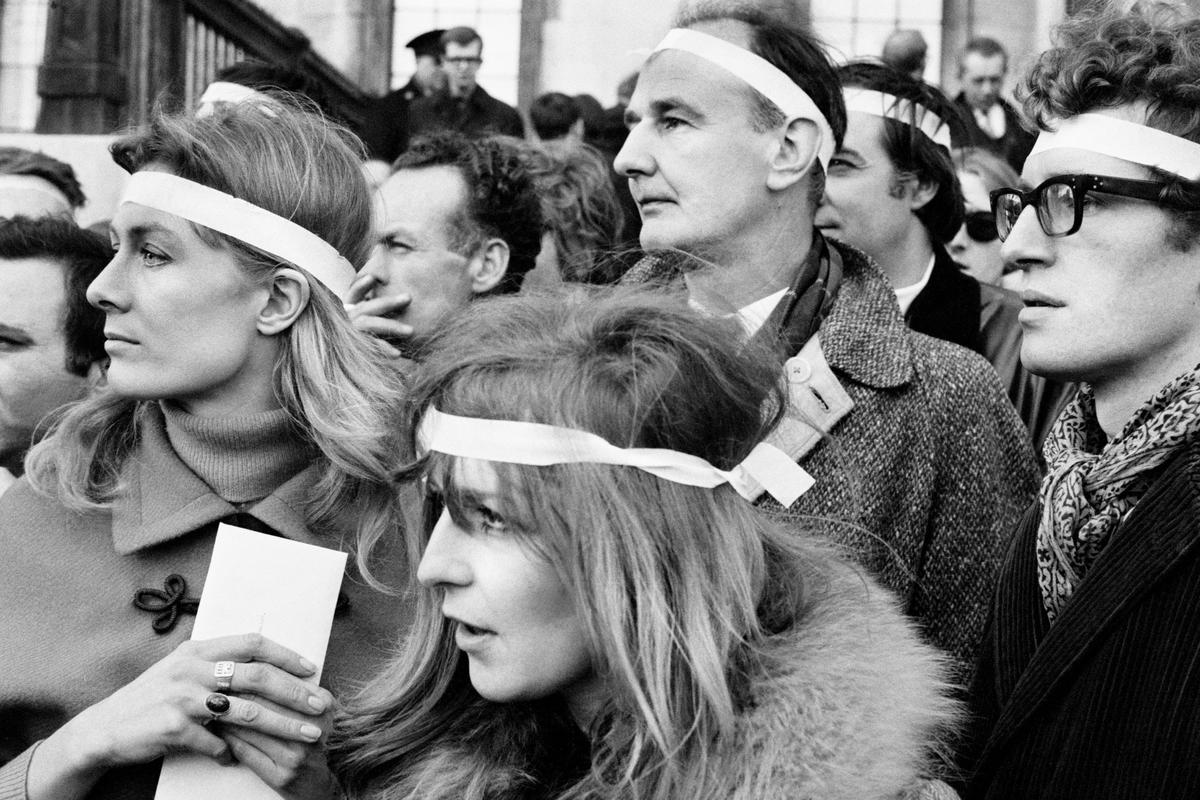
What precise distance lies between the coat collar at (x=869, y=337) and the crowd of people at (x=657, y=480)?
0.4 inches

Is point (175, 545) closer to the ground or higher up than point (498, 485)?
closer to the ground

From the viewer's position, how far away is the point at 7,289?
4270mm

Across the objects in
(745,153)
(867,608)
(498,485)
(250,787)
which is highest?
(745,153)

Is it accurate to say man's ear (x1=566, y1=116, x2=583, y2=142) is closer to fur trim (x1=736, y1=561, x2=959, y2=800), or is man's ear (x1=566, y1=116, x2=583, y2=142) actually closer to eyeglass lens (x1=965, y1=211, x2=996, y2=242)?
eyeglass lens (x1=965, y1=211, x2=996, y2=242)

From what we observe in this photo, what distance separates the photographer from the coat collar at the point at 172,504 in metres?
3.10

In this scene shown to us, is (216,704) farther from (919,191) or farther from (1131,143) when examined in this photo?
(919,191)

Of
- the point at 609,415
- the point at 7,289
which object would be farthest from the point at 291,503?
the point at 7,289

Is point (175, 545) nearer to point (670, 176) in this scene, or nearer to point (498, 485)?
point (498, 485)

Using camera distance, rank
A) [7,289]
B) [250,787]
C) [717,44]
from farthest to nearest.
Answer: [7,289] → [717,44] → [250,787]

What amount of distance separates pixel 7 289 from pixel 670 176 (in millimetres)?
1804

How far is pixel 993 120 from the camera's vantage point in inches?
324

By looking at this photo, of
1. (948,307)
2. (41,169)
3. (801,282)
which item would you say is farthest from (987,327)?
(41,169)

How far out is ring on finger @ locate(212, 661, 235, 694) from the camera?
8.88 ft

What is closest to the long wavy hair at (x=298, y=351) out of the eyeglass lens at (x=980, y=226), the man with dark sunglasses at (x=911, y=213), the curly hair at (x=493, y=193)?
the curly hair at (x=493, y=193)
